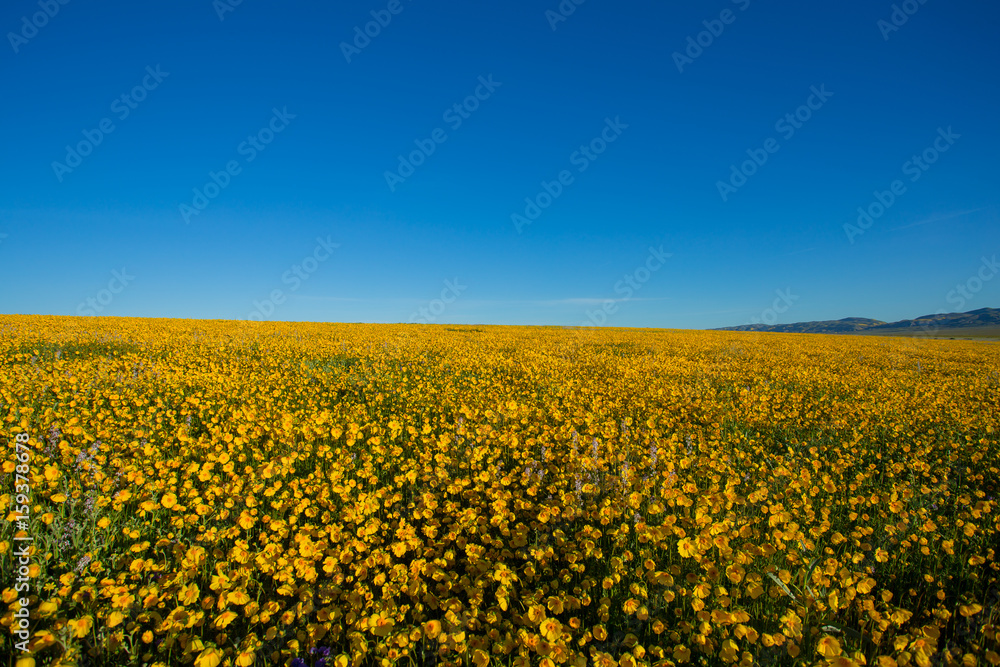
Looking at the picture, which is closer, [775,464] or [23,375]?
[775,464]

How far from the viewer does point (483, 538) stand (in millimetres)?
3617

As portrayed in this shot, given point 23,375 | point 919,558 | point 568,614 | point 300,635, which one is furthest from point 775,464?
point 23,375

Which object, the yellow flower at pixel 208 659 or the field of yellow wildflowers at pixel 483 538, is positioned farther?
the field of yellow wildflowers at pixel 483 538

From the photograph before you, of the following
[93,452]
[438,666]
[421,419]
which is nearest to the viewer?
[438,666]

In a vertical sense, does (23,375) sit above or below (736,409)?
above

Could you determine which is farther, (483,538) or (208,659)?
(483,538)

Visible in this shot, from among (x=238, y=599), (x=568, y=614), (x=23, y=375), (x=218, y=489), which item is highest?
(x=23, y=375)

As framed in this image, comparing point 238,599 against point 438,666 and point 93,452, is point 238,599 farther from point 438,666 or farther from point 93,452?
point 93,452

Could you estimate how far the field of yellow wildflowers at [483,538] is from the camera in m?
2.59

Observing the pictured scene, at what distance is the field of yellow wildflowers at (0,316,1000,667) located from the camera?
8.49ft

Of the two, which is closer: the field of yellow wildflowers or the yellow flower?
the yellow flower

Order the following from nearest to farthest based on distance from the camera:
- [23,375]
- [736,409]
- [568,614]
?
1. [568,614]
2. [23,375]
3. [736,409]

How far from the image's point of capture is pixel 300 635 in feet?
8.68

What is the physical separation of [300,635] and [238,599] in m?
0.50
